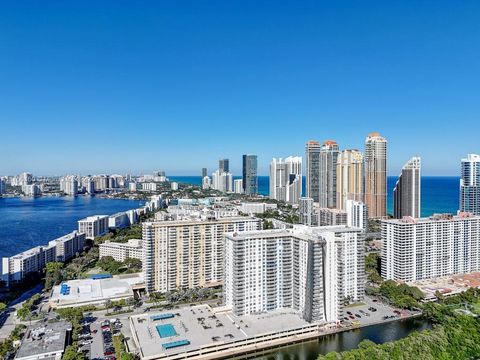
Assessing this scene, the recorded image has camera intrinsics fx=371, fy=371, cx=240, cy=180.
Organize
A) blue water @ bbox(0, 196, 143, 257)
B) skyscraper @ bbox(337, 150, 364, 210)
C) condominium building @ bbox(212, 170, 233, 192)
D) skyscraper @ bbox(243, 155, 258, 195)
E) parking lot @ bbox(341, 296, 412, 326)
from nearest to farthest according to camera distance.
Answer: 1. parking lot @ bbox(341, 296, 412, 326)
2. blue water @ bbox(0, 196, 143, 257)
3. skyscraper @ bbox(337, 150, 364, 210)
4. skyscraper @ bbox(243, 155, 258, 195)
5. condominium building @ bbox(212, 170, 233, 192)

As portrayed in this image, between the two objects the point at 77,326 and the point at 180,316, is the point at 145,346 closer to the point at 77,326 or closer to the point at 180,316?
the point at 180,316

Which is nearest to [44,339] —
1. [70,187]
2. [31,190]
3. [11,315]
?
[11,315]

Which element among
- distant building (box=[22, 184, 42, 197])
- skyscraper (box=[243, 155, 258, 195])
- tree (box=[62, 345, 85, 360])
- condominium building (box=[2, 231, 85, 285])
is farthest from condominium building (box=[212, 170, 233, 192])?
tree (box=[62, 345, 85, 360])

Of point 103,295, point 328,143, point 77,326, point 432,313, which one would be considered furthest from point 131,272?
point 328,143

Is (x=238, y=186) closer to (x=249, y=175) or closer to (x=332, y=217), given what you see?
(x=249, y=175)

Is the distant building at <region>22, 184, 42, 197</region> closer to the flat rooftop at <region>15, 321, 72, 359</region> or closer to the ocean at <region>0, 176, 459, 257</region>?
the ocean at <region>0, 176, 459, 257</region>

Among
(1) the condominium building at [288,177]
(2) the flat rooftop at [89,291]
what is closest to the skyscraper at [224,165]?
(1) the condominium building at [288,177]
